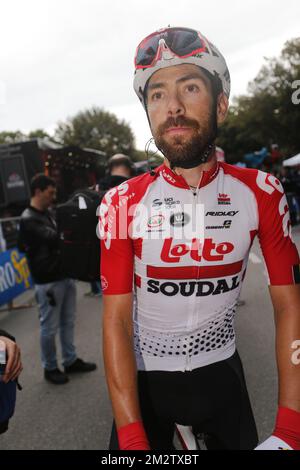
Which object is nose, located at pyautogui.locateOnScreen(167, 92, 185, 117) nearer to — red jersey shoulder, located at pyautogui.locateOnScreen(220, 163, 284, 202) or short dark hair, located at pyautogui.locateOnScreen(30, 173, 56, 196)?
red jersey shoulder, located at pyautogui.locateOnScreen(220, 163, 284, 202)

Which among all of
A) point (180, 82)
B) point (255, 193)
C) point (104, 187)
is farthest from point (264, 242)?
point (104, 187)

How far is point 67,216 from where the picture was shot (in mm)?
3186

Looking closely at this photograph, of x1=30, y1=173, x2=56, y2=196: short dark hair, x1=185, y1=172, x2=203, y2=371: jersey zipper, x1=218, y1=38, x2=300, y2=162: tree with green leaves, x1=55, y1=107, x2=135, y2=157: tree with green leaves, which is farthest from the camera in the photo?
x1=55, y1=107, x2=135, y2=157: tree with green leaves

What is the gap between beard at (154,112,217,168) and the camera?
1.57m

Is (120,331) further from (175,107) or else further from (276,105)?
(276,105)

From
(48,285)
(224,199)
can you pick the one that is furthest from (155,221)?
(48,285)

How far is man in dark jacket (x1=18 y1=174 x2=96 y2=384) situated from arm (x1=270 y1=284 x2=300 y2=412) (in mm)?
3374

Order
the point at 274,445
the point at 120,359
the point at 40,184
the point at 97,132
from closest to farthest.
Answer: the point at 274,445 → the point at 120,359 → the point at 40,184 → the point at 97,132

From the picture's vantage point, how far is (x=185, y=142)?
1.58m

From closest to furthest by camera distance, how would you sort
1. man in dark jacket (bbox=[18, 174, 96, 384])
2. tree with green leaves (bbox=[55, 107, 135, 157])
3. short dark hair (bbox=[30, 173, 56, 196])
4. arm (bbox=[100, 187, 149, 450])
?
1. arm (bbox=[100, 187, 149, 450])
2. man in dark jacket (bbox=[18, 174, 96, 384])
3. short dark hair (bbox=[30, 173, 56, 196])
4. tree with green leaves (bbox=[55, 107, 135, 157])

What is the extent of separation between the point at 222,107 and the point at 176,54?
12.2 inches

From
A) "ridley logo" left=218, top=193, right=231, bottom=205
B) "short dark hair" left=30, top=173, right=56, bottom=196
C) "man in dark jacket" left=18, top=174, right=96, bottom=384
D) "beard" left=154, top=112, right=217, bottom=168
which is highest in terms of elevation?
"beard" left=154, top=112, right=217, bottom=168

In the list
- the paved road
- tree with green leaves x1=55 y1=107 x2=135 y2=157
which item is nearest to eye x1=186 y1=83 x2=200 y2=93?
the paved road

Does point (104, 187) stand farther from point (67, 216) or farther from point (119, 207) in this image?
point (119, 207)
